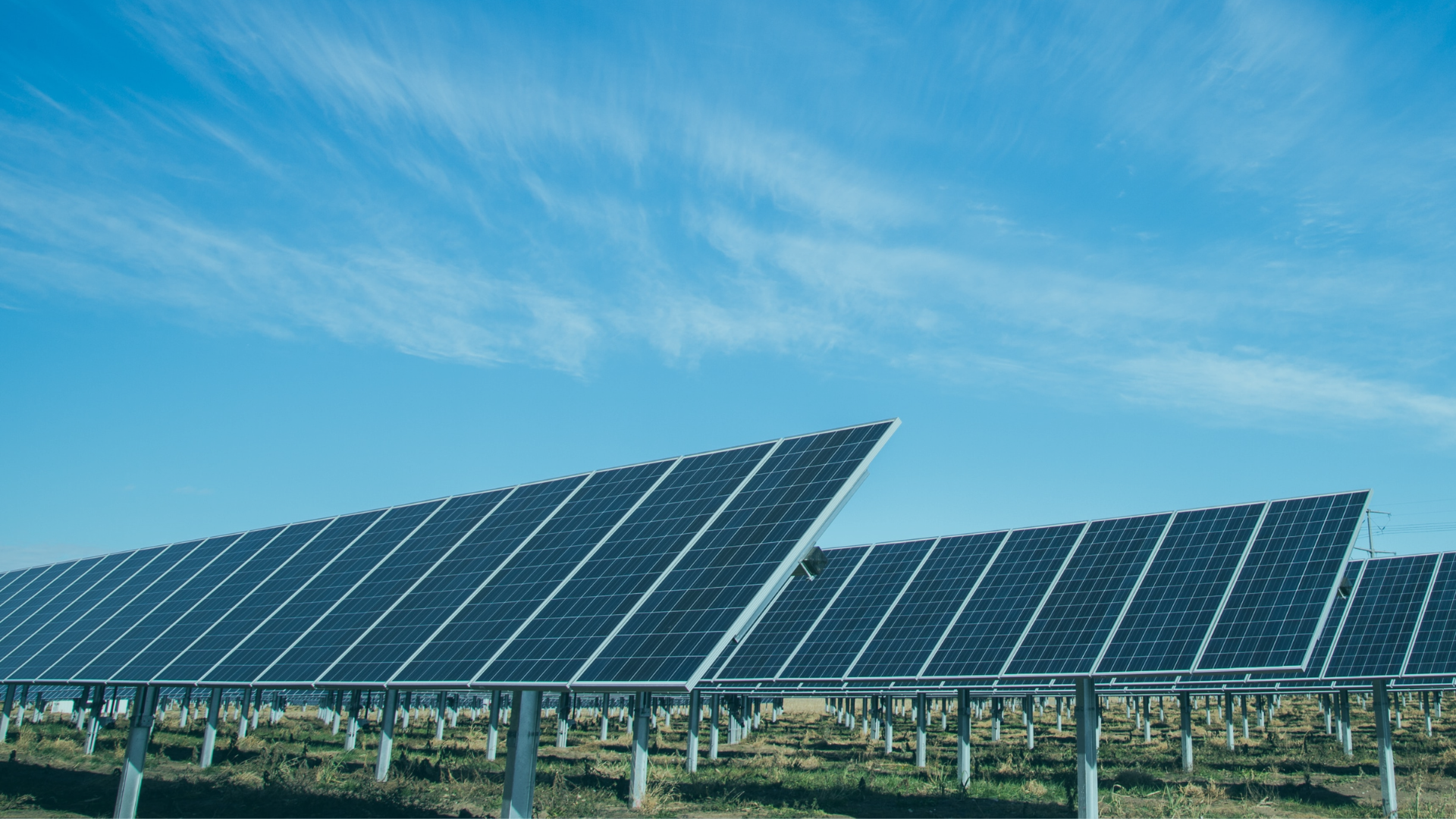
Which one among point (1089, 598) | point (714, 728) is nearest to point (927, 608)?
point (1089, 598)

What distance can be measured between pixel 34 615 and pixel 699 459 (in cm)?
2672

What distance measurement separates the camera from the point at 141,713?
70.2ft

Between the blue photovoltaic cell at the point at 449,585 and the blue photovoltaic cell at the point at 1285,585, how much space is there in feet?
53.0

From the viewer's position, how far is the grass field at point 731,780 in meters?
24.9

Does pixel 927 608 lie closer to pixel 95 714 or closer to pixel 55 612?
pixel 95 714

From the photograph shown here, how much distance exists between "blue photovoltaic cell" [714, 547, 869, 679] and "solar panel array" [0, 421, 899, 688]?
555 inches

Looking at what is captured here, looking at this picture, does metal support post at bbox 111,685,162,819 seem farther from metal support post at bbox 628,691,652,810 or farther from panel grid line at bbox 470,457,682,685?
metal support post at bbox 628,691,652,810

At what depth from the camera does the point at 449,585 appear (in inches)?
784

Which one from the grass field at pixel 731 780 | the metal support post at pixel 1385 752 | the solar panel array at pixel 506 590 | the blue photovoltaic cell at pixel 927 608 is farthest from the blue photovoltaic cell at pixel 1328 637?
the solar panel array at pixel 506 590

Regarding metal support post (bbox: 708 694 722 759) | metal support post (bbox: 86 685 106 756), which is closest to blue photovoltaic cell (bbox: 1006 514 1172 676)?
metal support post (bbox: 708 694 722 759)

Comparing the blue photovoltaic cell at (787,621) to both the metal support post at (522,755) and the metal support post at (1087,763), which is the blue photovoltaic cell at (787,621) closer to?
the metal support post at (1087,763)

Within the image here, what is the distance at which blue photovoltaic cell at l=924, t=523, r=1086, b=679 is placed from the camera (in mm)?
26125

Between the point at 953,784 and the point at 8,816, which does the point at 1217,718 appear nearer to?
the point at 953,784

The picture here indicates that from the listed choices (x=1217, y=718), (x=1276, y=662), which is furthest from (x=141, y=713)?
(x=1217, y=718)
